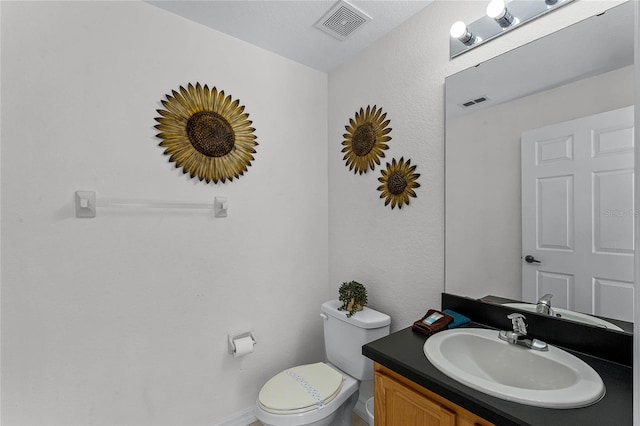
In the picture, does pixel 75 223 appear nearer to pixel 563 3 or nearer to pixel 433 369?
pixel 433 369

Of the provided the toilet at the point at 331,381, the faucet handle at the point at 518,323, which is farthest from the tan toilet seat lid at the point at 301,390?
the faucet handle at the point at 518,323

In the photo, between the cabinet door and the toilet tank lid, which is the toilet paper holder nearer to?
the toilet tank lid

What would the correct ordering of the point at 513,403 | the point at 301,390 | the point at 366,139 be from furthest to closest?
the point at 366,139 → the point at 301,390 → the point at 513,403

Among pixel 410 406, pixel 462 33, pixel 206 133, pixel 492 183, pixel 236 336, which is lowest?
pixel 236 336

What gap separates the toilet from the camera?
1410mm

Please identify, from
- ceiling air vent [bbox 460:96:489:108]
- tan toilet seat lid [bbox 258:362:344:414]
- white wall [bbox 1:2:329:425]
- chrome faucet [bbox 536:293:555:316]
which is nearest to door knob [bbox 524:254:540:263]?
chrome faucet [bbox 536:293:555:316]

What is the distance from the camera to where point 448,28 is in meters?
1.49

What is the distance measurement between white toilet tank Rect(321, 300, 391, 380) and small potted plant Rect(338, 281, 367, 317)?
0.11 ft

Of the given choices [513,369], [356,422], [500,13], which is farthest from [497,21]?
[356,422]

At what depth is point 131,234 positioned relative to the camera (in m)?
1.52

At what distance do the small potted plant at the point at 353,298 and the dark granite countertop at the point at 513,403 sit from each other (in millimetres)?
661

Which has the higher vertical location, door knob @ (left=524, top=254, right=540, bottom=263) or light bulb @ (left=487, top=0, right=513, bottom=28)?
light bulb @ (left=487, top=0, right=513, bottom=28)

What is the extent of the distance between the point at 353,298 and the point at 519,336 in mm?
873

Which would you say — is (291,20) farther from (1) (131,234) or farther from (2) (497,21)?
(1) (131,234)
